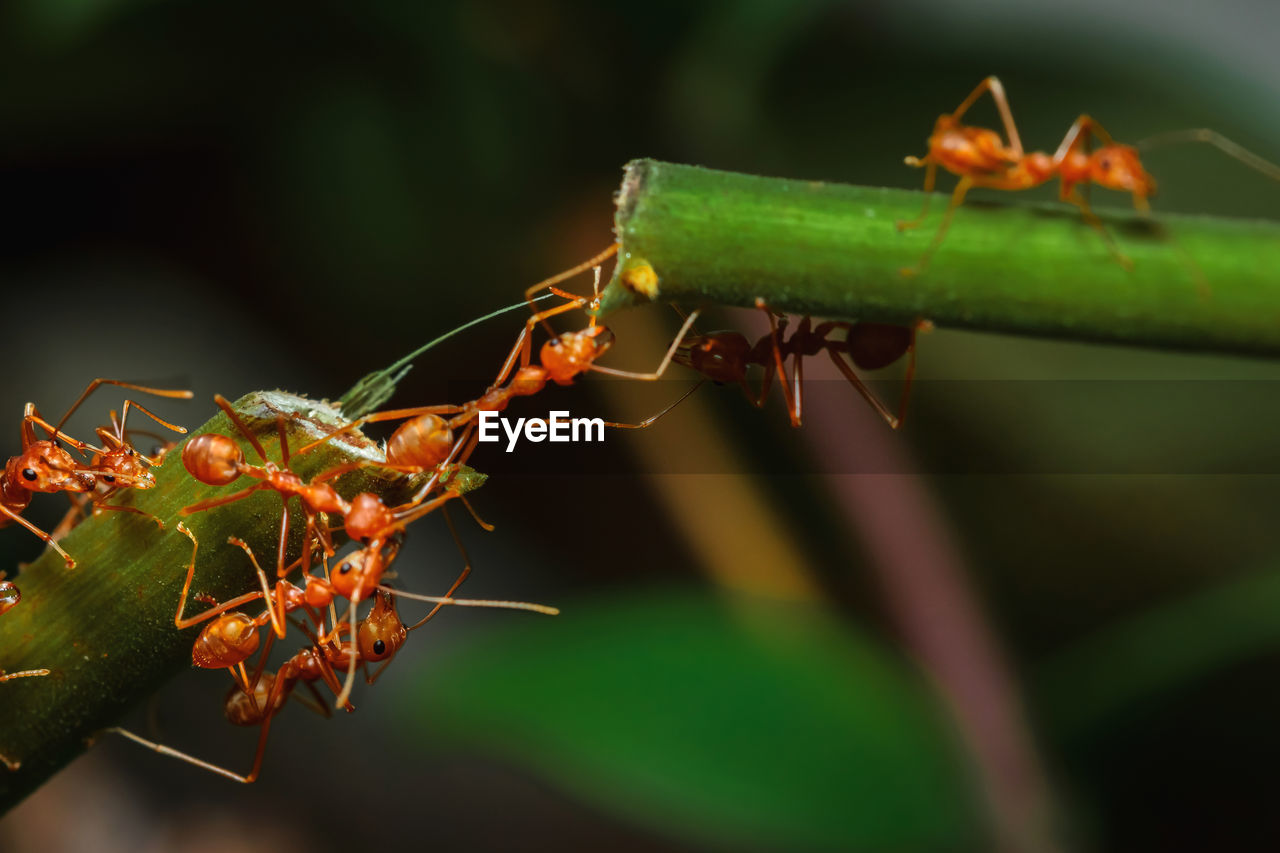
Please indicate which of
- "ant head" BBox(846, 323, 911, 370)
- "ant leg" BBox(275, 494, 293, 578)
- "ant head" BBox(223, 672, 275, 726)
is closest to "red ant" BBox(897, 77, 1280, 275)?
"ant head" BBox(846, 323, 911, 370)

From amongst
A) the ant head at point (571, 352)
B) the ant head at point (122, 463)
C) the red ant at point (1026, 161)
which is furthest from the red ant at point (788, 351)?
the ant head at point (122, 463)

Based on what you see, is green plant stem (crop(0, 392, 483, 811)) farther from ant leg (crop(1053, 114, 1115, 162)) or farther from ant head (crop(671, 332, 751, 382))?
ant leg (crop(1053, 114, 1115, 162))

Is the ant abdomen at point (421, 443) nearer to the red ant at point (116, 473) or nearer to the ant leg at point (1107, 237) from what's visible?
the red ant at point (116, 473)

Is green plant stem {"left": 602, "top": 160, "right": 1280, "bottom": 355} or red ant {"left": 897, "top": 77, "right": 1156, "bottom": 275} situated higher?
red ant {"left": 897, "top": 77, "right": 1156, "bottom": 275}

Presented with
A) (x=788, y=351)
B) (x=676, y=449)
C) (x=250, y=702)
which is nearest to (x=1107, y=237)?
(x=788, y=351)

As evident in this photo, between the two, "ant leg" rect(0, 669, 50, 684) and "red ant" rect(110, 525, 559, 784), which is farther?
"red ant" rect(110, 525, 559, 784)

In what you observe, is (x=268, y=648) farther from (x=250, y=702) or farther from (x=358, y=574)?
(x=250, y=702)

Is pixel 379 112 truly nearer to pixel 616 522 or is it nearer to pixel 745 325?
pixel 745 325
